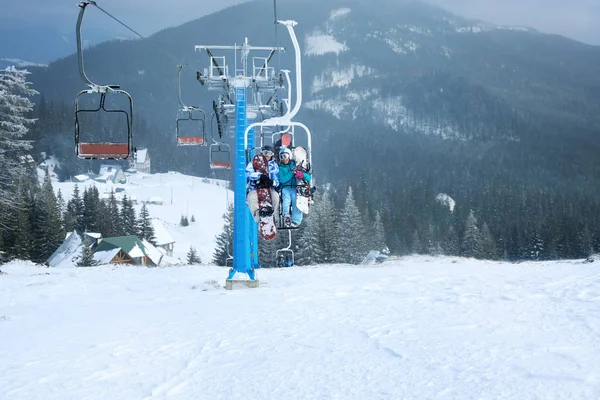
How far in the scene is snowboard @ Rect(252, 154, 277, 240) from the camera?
30.3 feet

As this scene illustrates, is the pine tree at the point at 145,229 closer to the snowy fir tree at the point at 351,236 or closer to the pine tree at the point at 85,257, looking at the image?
the pine tree at the point at 85,257

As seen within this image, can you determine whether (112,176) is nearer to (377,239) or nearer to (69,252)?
(69,252)

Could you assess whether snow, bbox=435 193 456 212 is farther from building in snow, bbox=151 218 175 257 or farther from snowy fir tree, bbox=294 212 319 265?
snowy fir tree, bbox=294 212 319 265

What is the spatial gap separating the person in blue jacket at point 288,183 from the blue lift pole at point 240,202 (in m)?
2.68

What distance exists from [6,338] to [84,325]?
3.50ft

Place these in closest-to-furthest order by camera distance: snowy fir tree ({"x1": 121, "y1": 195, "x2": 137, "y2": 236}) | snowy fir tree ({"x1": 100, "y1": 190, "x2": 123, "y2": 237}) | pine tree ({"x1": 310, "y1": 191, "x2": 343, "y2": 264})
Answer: pine tree ({"x1": 310, "y1": 191, "x2": 343, "y2": 264}) < snowy fir tree ({"x1": 100, "y1": 190, "x2": 123, "y2": 237}) < snowy fir tree ({"x1": 121, "y1": 195, "x2": 137, "y2": 236})

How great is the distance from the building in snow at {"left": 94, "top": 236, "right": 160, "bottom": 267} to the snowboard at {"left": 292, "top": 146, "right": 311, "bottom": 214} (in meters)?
37.2

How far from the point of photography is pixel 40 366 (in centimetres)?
540

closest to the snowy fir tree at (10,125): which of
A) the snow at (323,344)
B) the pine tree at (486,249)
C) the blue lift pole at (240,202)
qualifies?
the blue lift pole at (240,202)

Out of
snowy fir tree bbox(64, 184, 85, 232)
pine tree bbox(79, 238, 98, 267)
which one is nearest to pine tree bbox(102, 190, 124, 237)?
snowy fir tree bbox(64, 184, 85, 232)

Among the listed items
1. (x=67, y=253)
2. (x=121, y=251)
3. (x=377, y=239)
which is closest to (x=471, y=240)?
(x=377, y=239)

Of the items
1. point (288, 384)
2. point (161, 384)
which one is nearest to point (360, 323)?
point (288, 384)

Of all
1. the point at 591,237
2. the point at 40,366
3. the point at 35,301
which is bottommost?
the point at 591,237

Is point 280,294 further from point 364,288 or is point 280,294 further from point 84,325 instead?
point 84,325
